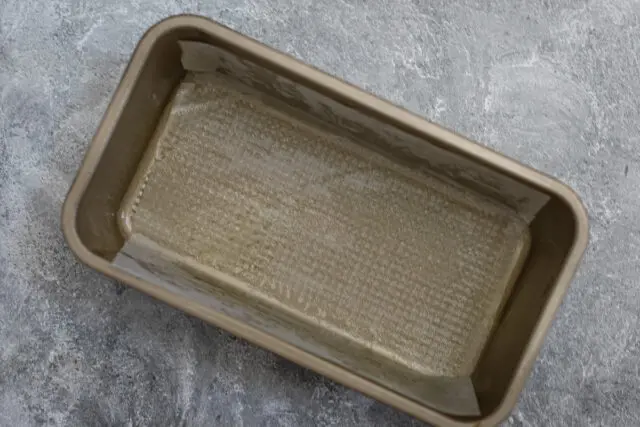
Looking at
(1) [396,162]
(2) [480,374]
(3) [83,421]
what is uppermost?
(1) [396,162]

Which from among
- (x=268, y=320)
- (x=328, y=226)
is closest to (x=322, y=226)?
(x=328, y=226)

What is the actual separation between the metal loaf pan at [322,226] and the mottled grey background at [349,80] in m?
0.06

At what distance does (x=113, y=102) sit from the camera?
1.98 ft

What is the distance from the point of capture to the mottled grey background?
0.72 metres

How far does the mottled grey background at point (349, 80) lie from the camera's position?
2.38 feet

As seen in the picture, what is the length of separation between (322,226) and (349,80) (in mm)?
160

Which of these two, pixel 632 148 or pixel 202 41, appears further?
pixel 632 148

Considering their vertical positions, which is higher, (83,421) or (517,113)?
(517,113)

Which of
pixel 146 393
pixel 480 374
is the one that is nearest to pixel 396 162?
pixel 480 374

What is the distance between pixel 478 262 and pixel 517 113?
0.17 m

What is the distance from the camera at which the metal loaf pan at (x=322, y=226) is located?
689 mm

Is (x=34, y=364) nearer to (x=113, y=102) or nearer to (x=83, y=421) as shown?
(x=83, y=421)

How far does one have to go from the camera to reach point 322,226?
72 cm

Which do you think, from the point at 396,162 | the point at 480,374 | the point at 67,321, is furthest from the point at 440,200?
the point at 67,321
